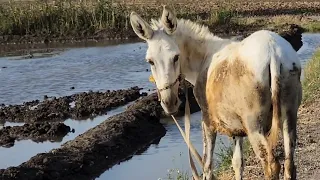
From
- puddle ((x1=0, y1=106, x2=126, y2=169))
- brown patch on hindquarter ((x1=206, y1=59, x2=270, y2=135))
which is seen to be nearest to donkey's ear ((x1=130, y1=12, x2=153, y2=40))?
brown patch on hindquarter ((x1=206, y1=59, x2=270, y2=135))

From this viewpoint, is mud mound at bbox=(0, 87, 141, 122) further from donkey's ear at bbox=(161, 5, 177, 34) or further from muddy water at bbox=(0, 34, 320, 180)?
donkey's ear at bbox=(161, 5, 177, 34)

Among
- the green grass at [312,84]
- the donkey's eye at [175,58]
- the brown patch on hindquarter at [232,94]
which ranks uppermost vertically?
the donkey's eye at [175,58]

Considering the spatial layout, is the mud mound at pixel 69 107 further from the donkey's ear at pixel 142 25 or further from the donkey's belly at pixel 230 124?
the donkey's belly at pixel 230 124

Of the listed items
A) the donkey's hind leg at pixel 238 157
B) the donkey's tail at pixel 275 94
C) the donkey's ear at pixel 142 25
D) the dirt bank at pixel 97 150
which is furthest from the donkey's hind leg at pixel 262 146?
the dirt bank at pixel 97 150

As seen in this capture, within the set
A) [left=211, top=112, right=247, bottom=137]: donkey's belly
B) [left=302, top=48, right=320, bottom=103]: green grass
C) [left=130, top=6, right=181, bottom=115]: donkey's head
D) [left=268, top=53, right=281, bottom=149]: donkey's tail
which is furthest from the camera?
[left=302, top=48, right=320, bottom=103]: green grass

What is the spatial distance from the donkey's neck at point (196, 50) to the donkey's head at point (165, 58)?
41cm

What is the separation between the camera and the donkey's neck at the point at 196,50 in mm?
6113

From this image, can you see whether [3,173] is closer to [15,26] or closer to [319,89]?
[319,89]

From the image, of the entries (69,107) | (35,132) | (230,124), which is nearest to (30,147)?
(35,132)

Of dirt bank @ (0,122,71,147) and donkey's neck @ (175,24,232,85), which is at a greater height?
donkey's neck @ (175,24,232,85)

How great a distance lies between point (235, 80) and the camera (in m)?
5.15

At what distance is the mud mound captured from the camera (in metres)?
14.9

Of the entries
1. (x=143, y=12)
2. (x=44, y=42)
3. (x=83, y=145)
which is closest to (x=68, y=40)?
(x=44, y=42)

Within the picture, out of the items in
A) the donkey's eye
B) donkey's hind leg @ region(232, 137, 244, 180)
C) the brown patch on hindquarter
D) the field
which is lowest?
the field
